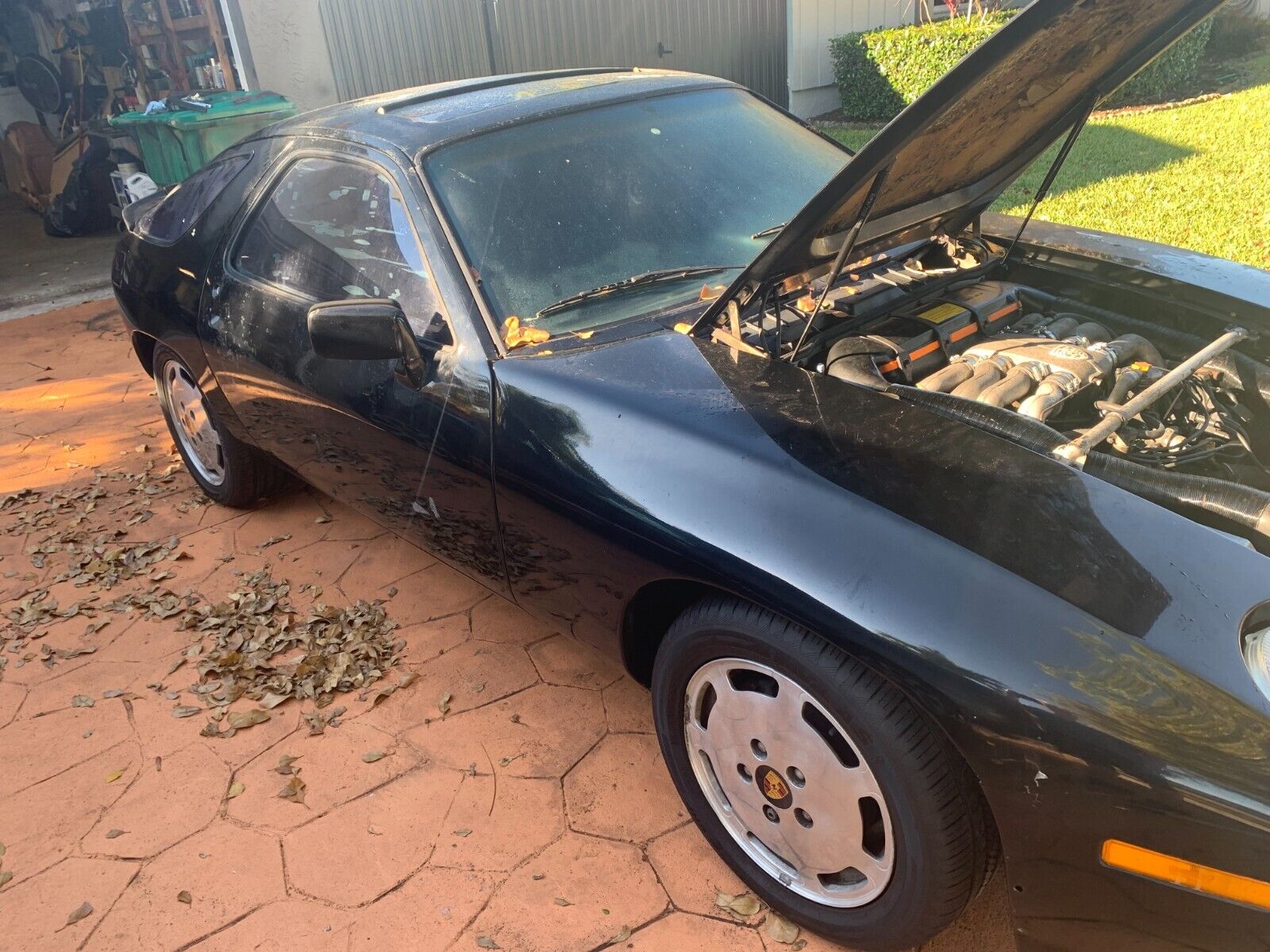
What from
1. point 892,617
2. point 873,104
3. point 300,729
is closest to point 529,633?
point 300,729

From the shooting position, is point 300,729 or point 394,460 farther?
point 300,729

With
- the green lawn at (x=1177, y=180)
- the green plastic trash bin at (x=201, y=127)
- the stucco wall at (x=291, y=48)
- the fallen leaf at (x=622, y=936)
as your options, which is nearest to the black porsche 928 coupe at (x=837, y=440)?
the fallen leaf at (x=622, y=936)

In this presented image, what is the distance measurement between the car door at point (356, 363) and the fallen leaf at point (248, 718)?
0.69m

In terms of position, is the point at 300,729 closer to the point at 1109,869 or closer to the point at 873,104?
the point at 1109,869

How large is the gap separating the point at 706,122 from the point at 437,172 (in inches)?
37.5

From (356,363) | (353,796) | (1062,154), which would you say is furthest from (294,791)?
(1062,154)

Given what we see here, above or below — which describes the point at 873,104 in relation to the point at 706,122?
below

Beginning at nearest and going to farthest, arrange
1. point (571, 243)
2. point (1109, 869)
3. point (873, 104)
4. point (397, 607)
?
point (1109, 869)
point (571, 243)
point (397, 607)
point (873, 104)

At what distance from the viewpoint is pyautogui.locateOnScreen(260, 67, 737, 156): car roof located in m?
2.77

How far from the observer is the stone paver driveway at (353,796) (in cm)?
215

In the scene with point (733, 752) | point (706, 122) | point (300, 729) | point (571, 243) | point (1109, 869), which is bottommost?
point (300, 729)

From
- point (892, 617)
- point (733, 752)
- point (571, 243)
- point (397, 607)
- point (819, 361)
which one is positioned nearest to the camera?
point (892, 617)

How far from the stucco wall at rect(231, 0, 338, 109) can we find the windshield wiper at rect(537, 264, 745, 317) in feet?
23.9

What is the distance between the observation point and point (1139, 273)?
2738 millimetres
